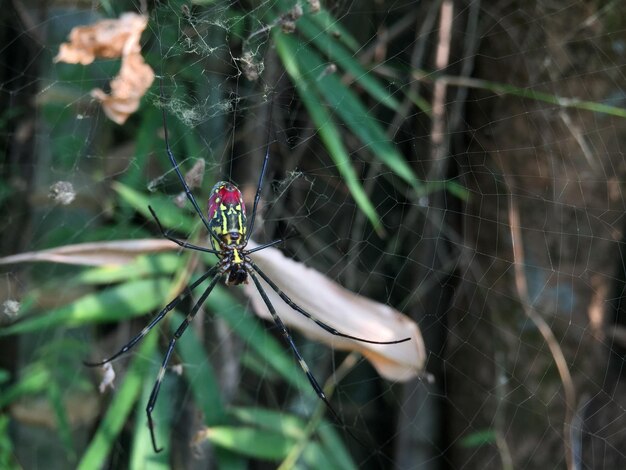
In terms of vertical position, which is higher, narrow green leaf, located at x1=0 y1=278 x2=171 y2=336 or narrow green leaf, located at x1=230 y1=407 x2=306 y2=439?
narrow green leaf, located at x1=0 y1=278 x2=171 y2=336

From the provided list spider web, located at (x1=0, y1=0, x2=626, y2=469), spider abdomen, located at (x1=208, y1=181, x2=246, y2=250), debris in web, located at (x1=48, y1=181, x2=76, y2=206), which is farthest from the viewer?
spider web, located at (x1=0, y1=0, x2=626, y2=469)

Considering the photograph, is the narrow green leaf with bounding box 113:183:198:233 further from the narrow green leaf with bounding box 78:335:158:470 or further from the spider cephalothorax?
the narrow green leaf with bounding box 78:335:158:470

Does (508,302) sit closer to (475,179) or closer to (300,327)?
(475,179)

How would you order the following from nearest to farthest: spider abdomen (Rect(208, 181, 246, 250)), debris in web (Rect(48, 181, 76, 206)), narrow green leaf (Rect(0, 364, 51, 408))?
spider abdomen (Rect(208, 181, 246, 250)) → debris in web (Rect(48, 181, 76, 206)) → narrow green leaf (Rect(0, 364, 51, 408))

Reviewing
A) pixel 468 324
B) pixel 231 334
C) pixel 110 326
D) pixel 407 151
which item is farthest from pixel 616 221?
pixel 110 326

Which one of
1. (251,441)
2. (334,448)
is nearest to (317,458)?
(334,448)

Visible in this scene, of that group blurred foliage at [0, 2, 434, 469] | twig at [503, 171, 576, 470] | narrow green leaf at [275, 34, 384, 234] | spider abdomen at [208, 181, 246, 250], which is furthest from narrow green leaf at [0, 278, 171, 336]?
twig at [503, 171, 576, 470]

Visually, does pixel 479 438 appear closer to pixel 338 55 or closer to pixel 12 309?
pixel 338 55
